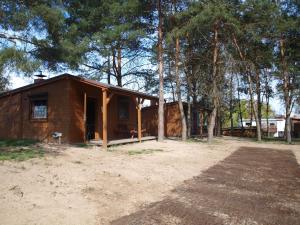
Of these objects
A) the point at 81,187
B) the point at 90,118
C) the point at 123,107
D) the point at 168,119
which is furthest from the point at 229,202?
the point at 168,119

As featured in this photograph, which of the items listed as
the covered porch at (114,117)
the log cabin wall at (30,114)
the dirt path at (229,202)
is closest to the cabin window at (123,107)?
the covered porch at (114,117)

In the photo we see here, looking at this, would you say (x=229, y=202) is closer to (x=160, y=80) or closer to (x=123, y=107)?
(x=123, y=107)

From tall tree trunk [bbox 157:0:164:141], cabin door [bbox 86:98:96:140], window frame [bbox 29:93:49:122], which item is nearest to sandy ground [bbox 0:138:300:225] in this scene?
window frame [bbox 29:93:49:122]

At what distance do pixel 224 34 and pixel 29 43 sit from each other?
13.5 metres

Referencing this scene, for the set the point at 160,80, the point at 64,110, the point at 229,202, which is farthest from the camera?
the point at 160,80

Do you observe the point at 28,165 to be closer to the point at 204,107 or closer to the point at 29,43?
the point at 29,43

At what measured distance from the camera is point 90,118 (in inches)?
601

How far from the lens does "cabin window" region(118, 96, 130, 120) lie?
17.1 metres

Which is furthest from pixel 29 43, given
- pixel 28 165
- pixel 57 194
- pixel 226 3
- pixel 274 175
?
pixel 226 3

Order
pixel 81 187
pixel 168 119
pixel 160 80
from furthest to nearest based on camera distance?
pixel 168 119, pixel 160 80, pixel 81 187

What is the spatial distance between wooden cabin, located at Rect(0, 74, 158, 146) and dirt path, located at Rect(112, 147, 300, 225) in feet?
21.5

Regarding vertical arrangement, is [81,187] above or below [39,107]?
below

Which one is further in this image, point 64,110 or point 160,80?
point 160,80

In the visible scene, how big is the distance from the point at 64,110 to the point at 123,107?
4.59 metres
